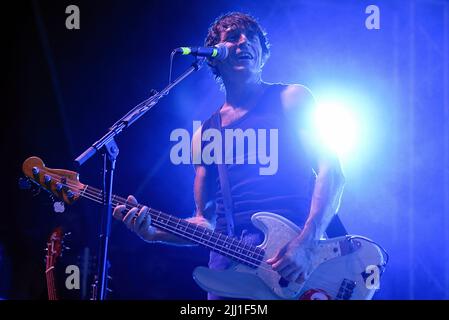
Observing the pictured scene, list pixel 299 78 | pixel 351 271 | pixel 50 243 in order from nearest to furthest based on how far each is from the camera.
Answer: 1. pixel 351 271
2. pixel 50 243
3. pixel 299 78

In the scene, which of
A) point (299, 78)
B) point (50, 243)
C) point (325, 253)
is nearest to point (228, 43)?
point (299, 78)

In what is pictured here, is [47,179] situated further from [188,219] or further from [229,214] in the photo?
[229,214]

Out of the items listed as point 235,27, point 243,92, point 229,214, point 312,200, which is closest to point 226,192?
point 229,214

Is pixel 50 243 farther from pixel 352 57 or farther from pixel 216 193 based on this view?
pixel 352 57

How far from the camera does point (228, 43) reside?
8.83 ft

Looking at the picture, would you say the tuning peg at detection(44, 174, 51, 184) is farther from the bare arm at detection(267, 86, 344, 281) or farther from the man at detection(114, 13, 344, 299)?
the bare arm at detection(267, 86, 344, 281)

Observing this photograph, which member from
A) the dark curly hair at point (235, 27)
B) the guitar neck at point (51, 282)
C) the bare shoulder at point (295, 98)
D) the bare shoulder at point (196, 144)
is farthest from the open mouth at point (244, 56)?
the guitar neck at point (51, 282)

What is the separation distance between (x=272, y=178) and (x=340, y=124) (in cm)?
49

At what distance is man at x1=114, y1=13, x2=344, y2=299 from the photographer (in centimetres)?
250

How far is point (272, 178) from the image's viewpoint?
8.61ft

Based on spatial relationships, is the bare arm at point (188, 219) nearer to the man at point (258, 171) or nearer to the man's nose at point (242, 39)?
the man at point (258, 171)

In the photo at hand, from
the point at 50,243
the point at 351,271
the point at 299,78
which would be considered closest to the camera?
the point at 351,271

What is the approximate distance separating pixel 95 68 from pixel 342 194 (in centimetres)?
139

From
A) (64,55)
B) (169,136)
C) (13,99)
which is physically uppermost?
(64,55)
